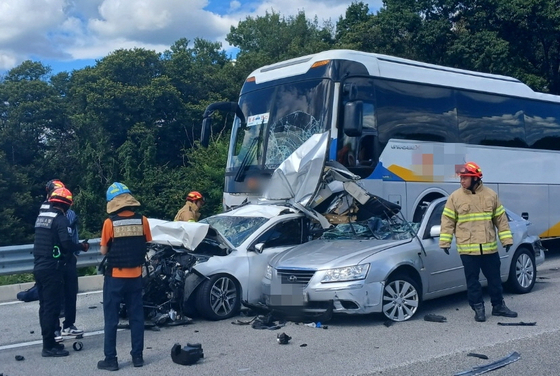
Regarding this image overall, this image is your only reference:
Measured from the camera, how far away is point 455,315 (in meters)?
8.48

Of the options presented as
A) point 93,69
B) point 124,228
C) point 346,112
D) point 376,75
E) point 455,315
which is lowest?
point 455,315

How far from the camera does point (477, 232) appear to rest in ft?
26.1

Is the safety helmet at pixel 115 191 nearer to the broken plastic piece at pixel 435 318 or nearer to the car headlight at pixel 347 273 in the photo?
the car headlight at pixel 347 273

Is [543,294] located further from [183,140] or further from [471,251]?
[183,140]

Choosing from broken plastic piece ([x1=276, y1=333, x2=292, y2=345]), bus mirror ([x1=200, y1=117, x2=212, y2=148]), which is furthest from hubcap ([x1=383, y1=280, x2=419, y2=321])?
bus mirror ([x1=200, y1=117, x2=212, y2=148])

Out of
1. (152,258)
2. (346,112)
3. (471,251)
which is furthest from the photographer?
(346,112)

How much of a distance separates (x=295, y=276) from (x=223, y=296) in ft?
3.69

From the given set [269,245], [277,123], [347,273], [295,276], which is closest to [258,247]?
[269,245]

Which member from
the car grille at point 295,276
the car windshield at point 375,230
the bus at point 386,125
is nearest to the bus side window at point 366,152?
the bus at point 386,125

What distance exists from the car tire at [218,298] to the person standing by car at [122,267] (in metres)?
1.89

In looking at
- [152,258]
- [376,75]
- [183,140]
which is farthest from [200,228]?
[183,140]

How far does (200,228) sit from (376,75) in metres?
4.79

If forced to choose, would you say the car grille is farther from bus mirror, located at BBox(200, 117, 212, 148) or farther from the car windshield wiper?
bus mirror, located at BBox(200, 117, 212, 148)

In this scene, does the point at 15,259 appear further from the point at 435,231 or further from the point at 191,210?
the point at 435,231
